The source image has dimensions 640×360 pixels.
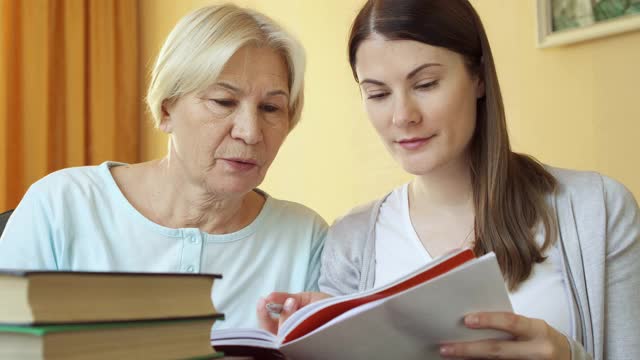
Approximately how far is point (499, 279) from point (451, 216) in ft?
2.30

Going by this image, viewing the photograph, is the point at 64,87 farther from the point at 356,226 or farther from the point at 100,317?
the point at 100,317

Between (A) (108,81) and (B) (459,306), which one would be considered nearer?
(B) (459,306)

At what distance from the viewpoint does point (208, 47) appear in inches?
54.9

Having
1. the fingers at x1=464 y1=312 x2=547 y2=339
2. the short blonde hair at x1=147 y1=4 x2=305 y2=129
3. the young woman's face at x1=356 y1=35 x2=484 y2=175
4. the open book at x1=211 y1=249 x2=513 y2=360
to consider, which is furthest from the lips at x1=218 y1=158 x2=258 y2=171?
the fingers at x1=464 y1=312 x2=547 y2=339

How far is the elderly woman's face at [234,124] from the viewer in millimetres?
1395

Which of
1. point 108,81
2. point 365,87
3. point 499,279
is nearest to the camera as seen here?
point 499,279

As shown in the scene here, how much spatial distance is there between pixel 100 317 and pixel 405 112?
0.79 meters

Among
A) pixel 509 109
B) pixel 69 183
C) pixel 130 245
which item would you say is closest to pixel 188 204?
pixel 130 245

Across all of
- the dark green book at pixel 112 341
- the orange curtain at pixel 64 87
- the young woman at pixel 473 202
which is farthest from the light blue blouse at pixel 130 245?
the orange curtain at pixel 64 87

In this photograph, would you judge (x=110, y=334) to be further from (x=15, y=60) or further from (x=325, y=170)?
(x=15, y=60)

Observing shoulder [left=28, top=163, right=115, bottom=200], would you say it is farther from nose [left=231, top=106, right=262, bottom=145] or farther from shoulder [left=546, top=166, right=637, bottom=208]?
shoulder [left=546, top=166, right=637, bottom=208]

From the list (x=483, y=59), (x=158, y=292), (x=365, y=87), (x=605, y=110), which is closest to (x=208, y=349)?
(x=158, y=292)

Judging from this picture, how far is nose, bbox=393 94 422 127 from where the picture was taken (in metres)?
1.28

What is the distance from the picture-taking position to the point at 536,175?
4.63ft
